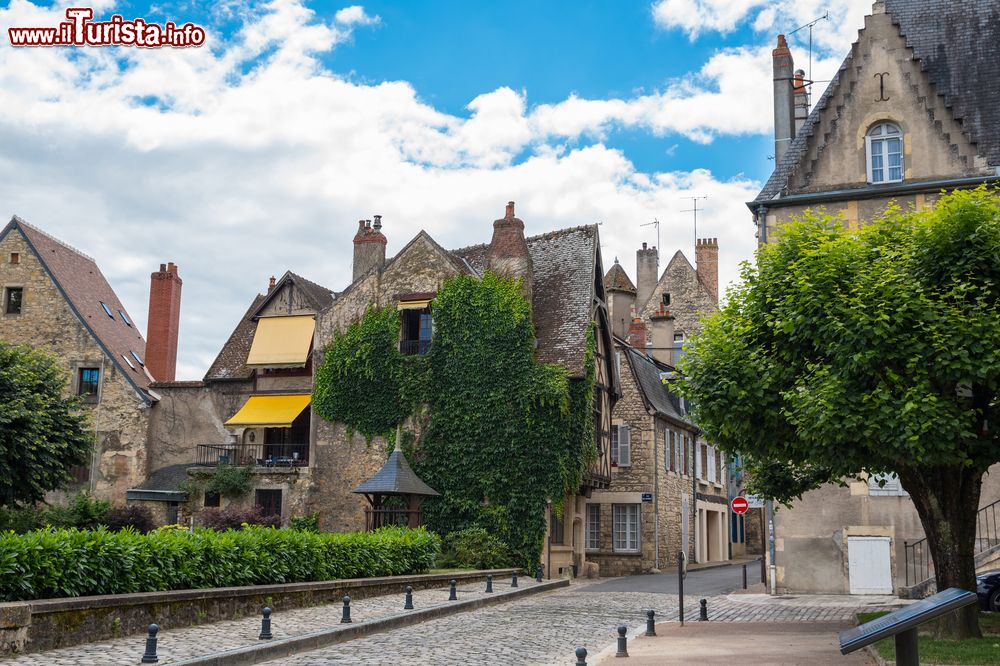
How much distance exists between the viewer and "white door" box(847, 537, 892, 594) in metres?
20.0

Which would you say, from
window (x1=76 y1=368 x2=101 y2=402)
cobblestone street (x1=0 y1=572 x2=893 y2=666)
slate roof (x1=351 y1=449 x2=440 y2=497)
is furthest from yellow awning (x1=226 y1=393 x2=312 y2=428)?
cobblestone street (x1=0 y1=572 x2=893 y2=666)

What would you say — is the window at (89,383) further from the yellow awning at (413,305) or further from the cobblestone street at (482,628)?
the cobblestone street at (482,628)

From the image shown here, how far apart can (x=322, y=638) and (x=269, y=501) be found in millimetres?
17900

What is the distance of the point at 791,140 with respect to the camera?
74.9 ft

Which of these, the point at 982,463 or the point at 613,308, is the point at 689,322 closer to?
the point at 613,308

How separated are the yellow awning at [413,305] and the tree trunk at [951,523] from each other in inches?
697

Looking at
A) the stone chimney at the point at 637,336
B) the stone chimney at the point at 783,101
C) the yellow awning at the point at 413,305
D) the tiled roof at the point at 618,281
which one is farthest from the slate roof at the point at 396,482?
the tiled roof at the point at 618,281

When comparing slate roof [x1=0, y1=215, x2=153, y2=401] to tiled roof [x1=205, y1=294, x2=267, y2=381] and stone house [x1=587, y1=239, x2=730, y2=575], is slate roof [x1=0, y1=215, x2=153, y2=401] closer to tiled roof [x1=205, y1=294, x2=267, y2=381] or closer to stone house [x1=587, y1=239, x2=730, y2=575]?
tiled roof [x1=205, y1=294, x2=267, y2=381]

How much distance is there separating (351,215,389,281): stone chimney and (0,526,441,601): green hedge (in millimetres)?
12220

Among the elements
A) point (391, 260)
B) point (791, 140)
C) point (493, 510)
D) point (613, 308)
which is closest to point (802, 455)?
point (791, 140)

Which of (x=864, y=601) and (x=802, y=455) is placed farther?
(x=864, y=601)

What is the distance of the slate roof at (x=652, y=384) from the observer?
33.0 metres

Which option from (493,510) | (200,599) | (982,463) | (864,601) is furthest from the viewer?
(493,510)

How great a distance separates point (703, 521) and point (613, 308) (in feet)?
33.6
